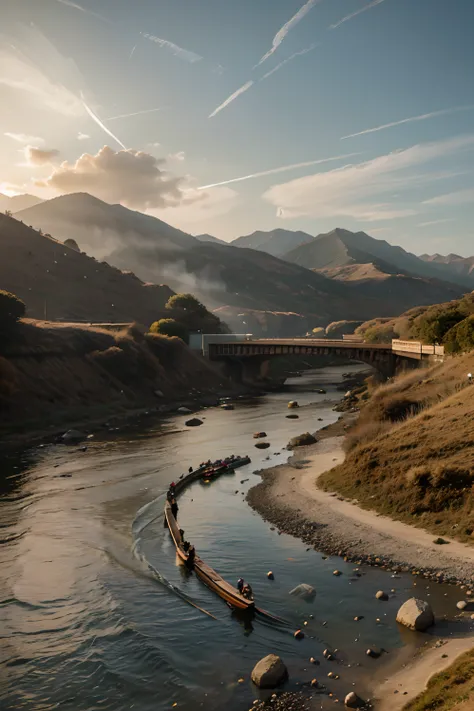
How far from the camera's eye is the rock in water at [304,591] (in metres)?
33.4

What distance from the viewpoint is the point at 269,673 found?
24.9 metres

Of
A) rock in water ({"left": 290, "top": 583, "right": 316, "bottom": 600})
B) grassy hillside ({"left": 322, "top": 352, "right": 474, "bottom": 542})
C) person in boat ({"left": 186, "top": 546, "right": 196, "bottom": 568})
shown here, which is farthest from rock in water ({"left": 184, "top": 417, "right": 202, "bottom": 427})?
rock in water ({"left": 290, "top": 583, "right": 316, "bottom": 600})

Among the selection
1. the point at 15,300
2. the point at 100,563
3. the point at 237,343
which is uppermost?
the point at 15,300

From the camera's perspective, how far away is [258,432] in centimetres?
8875

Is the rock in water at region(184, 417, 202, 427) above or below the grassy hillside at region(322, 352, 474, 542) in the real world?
below

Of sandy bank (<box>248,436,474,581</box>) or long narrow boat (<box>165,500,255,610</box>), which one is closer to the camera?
long narrow boat (<box>165,500,255,610</box>)

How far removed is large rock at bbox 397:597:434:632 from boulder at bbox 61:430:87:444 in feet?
213

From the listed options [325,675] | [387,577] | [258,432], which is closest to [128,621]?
[325,675]

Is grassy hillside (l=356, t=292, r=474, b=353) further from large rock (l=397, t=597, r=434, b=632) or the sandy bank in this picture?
large rock (l=397, t=597, r=434, b=632)

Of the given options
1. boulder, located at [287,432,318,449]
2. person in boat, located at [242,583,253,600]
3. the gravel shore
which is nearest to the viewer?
person in boat, located at [242,583,253,600]

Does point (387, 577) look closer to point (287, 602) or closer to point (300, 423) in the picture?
Answer: point (287, 602)

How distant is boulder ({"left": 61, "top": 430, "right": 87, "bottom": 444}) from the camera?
85.0 m

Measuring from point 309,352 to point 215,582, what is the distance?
115 meters

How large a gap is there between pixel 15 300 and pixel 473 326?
3506 inches
